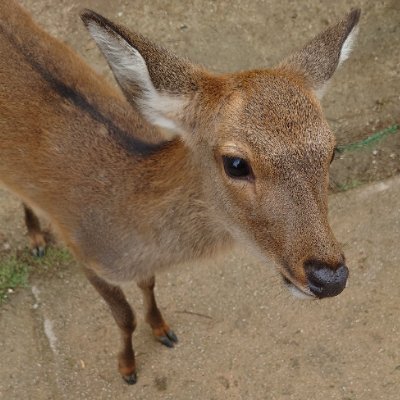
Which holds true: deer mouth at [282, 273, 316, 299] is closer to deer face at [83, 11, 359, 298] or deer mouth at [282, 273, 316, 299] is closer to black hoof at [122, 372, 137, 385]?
deer face at [83, 11, 359, 298]

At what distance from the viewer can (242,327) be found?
4863 millimetres

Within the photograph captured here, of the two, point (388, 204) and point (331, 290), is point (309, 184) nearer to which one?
point (331, 290)

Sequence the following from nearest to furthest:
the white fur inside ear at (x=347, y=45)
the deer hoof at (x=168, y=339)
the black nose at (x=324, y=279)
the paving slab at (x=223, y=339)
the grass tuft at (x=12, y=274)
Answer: the black nose at (x=324, y=279), the white fur inside ear at (x=347, y=45), the paving slab at (x=223, y=339), the deer hoof at (x=168, y=339), the grass tuft at (x=12, y=274)

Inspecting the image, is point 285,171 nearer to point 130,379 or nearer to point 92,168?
point 92,168

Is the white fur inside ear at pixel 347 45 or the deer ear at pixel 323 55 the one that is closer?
the deer ear at pixel 323 55

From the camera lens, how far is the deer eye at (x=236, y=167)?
9.75 ft

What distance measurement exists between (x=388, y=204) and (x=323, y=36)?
7.30ft

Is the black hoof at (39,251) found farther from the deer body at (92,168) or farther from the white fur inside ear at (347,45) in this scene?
the white fur inside ear at (347,45)

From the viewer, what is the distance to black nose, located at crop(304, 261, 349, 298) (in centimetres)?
285

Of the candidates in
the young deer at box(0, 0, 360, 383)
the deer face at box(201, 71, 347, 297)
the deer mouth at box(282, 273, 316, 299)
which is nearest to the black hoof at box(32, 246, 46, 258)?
the young deer at box(0, 0, 360, 383)

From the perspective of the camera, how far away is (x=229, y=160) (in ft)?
9.90

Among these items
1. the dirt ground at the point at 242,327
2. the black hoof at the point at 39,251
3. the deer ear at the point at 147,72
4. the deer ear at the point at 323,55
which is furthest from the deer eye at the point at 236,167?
the black hoof at the point at 39,251

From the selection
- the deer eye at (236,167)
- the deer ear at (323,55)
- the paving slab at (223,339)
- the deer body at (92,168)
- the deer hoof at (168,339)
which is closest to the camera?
the deer eye at (236,167)

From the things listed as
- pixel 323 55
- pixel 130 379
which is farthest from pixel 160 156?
pixel 130 379
